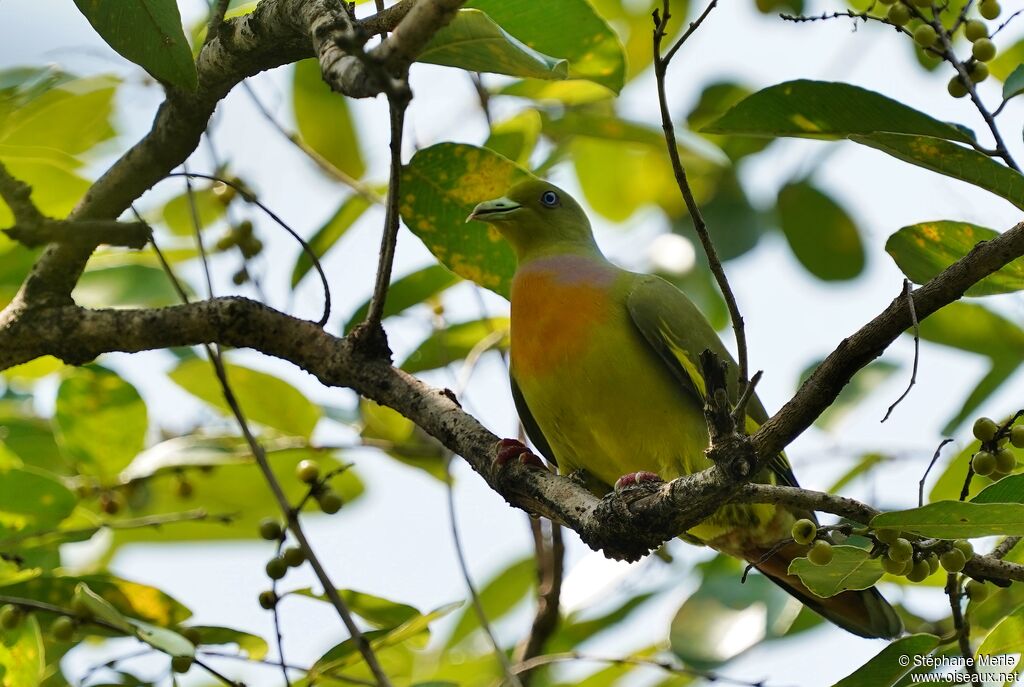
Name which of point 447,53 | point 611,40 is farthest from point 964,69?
point 447,53

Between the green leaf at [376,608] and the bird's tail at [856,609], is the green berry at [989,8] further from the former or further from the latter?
the green leaf at [376,608]

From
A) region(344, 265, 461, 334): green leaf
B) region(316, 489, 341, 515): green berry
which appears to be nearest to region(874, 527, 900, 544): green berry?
region(316, 489, 341, 515): green berry

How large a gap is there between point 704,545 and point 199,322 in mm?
1861

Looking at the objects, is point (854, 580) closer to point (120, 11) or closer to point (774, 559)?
point (774, 559)

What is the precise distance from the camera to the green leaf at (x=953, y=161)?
7.47ft

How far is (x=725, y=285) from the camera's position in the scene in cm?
210

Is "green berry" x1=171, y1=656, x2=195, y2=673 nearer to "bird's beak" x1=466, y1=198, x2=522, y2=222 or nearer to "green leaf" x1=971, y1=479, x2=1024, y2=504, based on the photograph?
"bird's beak" x1=466, y1=198, x2=522, y2=222

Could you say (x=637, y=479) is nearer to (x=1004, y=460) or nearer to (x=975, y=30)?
(x=1004, y=460)

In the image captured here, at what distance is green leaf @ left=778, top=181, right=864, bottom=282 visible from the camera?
15.3 feet

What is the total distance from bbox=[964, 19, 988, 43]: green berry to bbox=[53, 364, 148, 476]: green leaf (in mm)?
2563

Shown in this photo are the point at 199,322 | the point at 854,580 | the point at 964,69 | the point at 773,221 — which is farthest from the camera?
the point at 773,221

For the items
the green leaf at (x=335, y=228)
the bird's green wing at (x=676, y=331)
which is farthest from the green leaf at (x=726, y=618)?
the green leaf at (x=335, y=228)

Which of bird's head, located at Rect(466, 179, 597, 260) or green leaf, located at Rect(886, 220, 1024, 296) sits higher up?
bird's head, located at Rect(466, 179, 597, 260)

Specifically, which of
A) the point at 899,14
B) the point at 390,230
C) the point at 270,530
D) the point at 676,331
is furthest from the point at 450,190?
the point at 899,14
